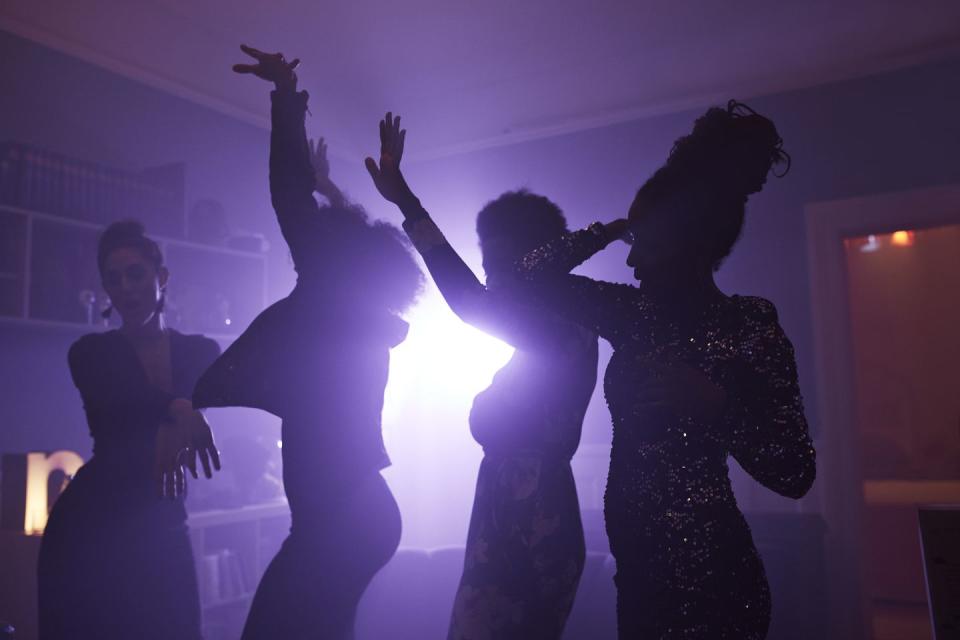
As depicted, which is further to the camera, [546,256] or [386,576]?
[386,576]

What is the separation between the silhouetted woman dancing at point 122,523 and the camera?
7.75 feet

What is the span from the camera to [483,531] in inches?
73.4

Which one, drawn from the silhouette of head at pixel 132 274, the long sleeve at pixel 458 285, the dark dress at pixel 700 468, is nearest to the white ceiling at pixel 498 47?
the silhouette of head at pixel 132 274

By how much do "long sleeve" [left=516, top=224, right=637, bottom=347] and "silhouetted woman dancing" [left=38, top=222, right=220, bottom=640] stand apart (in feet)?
4.02

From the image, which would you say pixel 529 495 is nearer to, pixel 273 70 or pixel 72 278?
pixel 273 70

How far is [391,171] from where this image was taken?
5.19 ft

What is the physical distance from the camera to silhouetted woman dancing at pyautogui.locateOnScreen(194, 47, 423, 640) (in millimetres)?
1703

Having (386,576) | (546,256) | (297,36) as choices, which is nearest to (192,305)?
(297,36)

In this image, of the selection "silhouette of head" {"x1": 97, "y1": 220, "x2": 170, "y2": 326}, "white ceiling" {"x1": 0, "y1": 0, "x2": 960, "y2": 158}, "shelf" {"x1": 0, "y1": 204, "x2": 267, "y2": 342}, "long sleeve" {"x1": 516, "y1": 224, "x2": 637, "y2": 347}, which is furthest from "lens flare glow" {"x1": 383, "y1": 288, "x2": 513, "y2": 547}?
"long sleeve" {"x1": 516, "y1": 224, "x2": 637, "y2": 347}

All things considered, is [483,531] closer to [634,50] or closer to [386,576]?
[386,576]

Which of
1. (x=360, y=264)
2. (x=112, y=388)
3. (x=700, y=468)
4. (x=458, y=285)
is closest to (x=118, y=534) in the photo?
(x=112, y=388)

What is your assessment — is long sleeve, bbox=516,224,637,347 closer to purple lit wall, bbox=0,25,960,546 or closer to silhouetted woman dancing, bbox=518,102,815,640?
silhouetted woman dancing, bbox=518,102,815,640

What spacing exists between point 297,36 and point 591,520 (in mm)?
2662

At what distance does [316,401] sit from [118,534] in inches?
39.9
